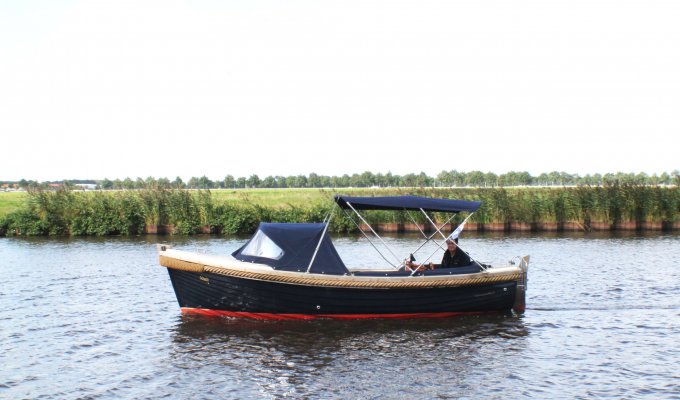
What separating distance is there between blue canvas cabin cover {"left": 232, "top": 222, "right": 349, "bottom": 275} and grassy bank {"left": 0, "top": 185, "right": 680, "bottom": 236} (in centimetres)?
2451

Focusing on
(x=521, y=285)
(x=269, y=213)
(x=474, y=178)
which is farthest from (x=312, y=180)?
(x=521, y=285)

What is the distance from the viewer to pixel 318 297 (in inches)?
671

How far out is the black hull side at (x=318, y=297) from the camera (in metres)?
16.9

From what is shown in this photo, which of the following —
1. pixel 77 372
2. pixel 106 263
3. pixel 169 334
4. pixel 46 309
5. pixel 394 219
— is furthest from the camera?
pixel 394 219

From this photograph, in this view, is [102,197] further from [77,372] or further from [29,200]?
[77,372]

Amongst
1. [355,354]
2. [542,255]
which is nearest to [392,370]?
[355,354]

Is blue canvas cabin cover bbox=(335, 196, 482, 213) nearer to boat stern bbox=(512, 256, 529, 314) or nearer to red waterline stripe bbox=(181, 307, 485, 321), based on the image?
boat stern bbox=(512, 256, 529, 314)

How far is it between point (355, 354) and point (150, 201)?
31777 mm

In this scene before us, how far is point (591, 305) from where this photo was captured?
19.9 meters

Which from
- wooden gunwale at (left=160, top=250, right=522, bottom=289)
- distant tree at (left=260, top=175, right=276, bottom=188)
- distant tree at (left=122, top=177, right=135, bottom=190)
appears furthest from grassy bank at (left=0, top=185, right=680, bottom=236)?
distant tree at (left=260, top=175, right=276, bottom=188)

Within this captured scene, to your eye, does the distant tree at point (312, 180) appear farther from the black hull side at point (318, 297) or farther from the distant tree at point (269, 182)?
the black hull side at point (318, 297)

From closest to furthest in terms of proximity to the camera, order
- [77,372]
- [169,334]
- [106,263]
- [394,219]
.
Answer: [77,372] → [169,334] → [106,263] → [394,219]

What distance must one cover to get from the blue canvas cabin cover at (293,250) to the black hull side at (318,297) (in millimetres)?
580

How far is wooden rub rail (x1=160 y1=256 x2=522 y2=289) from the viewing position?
54.0 ft
